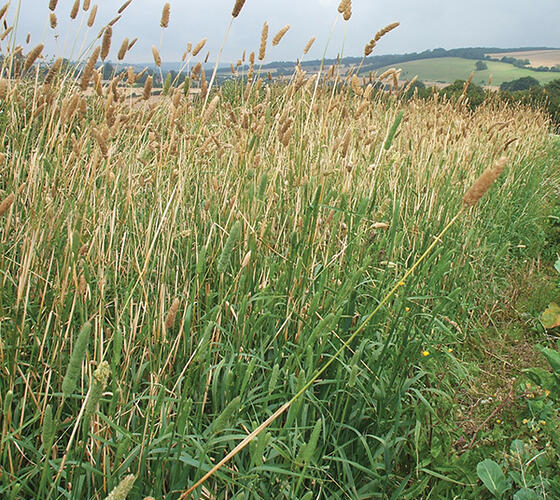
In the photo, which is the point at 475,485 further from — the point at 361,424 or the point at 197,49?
the point at 197,49

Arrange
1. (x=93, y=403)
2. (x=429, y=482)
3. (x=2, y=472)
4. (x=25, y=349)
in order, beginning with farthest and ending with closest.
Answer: (x=429, y=482), (x=25, y=349), (x=2, y=472), (x=93, y=403)

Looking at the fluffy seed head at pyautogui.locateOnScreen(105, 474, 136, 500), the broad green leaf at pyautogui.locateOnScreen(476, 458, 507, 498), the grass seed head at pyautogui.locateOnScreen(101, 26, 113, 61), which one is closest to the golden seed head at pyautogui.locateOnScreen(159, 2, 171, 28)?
the grass seed head at pyautogui.locateOnScreen(101, 26, 113, 61)

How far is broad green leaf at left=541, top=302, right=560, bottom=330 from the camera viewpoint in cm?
256

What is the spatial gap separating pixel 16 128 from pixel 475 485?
2988 millimetres

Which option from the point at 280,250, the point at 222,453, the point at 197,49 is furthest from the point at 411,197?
the point at 222,453

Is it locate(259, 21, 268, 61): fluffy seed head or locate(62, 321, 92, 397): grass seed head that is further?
locate(259, 21, 268, 61): fluffy seed head

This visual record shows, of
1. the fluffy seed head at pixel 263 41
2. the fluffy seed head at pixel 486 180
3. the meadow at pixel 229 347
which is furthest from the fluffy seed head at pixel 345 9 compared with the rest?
the fluffy seed head at pixel 486 180

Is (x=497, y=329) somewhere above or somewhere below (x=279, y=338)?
below

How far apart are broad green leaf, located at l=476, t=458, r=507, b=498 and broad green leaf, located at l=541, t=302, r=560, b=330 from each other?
1.35 metres

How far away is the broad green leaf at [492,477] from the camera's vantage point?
4.68 ft

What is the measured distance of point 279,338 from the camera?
5.65ft

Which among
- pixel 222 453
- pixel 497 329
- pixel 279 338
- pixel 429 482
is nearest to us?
pixel 222 453

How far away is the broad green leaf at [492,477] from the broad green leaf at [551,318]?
4.42 feet

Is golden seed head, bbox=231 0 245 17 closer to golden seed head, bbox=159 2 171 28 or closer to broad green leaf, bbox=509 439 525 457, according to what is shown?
golden seed head, bbox=159 2 171 28
